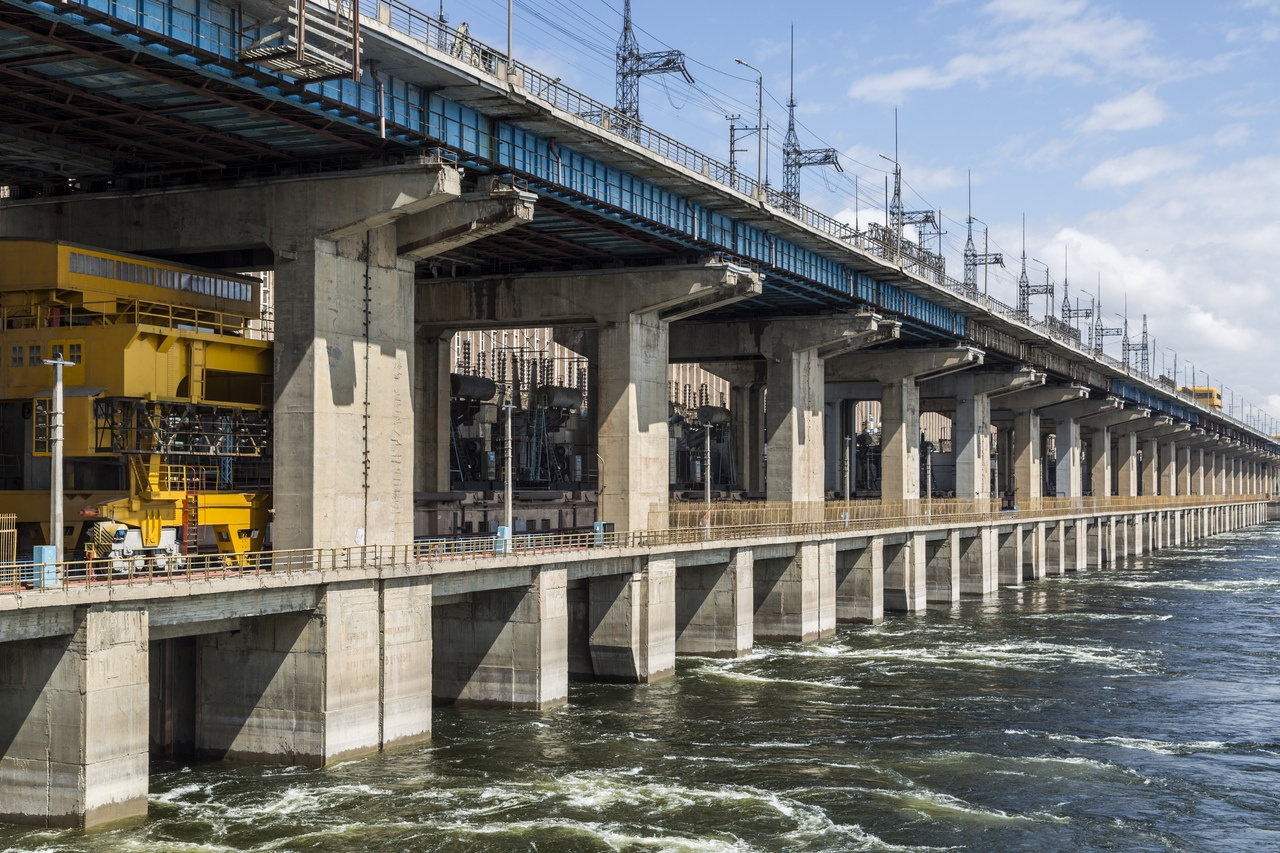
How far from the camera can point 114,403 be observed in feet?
129

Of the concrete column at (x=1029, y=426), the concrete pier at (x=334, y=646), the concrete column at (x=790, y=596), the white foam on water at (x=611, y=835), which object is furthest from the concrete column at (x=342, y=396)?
the concrete column at (x=1029, y=426)

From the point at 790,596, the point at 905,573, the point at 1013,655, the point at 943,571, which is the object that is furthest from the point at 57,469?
the point at 943,571

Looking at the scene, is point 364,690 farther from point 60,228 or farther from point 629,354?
point 629,354

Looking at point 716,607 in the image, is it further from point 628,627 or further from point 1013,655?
point 1013,655

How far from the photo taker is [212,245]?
43188 millimetres

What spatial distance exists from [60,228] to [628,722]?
24.3 meters

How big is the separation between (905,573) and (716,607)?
24043 mm

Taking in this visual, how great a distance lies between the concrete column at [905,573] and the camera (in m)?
81.8

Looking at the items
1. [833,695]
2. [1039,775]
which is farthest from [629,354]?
[1039,775]

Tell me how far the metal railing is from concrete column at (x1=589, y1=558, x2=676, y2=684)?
1478mm

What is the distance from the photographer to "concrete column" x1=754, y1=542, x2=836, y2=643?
219 feet

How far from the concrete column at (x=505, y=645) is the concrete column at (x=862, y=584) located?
104 ft

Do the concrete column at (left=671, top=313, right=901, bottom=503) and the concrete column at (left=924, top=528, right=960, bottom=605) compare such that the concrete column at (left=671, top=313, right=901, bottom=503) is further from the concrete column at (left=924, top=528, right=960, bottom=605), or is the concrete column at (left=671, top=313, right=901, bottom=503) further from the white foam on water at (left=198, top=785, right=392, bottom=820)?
the white foam on water at (left=198, top=785, right=392, bottom=820)

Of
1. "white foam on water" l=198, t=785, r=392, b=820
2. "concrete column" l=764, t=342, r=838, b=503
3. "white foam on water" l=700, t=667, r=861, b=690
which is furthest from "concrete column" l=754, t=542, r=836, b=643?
"white foam on water" l=198, t=785, r=392, b=820
